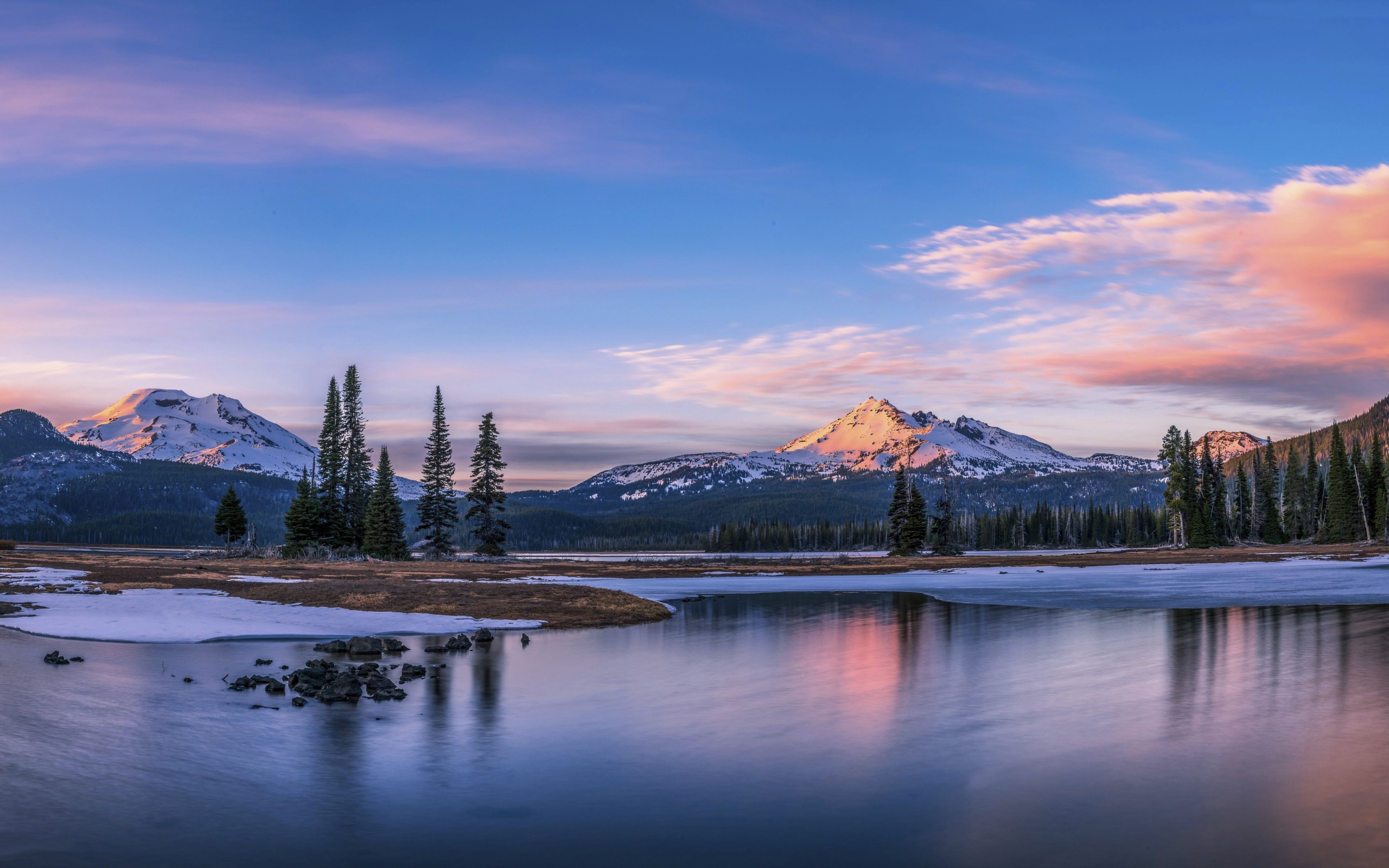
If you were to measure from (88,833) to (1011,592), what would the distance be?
56909mm

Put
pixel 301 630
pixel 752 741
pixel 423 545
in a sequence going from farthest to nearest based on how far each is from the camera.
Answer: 1. pixel 423 545
2. pixel 301 630
3. pixel 752 741

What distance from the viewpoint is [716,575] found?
9244 cm

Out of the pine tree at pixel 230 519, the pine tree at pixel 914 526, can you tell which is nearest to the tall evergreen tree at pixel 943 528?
the pine tree at pixel 914 526

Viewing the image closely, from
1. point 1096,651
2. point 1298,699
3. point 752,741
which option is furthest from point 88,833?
point 1096,651

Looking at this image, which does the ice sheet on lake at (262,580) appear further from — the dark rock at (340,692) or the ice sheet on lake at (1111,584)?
the dark rock at (340,692)

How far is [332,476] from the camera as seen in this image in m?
100

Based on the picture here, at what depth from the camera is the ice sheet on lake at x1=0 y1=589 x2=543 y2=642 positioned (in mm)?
34188

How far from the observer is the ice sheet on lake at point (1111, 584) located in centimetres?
5206

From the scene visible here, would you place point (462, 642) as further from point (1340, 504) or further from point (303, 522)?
point (1340, 504)

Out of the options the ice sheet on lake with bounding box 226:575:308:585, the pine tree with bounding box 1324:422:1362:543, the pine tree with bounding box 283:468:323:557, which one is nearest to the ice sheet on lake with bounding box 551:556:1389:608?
the ice sheet on lake with bounding box 226:575:308:585

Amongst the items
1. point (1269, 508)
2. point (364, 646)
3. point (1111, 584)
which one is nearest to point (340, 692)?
point (364, 646)

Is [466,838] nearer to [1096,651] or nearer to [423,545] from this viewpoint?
[1096,651]

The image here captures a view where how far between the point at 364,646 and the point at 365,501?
79.4 m

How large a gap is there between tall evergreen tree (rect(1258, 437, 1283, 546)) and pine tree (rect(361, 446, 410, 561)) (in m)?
122
